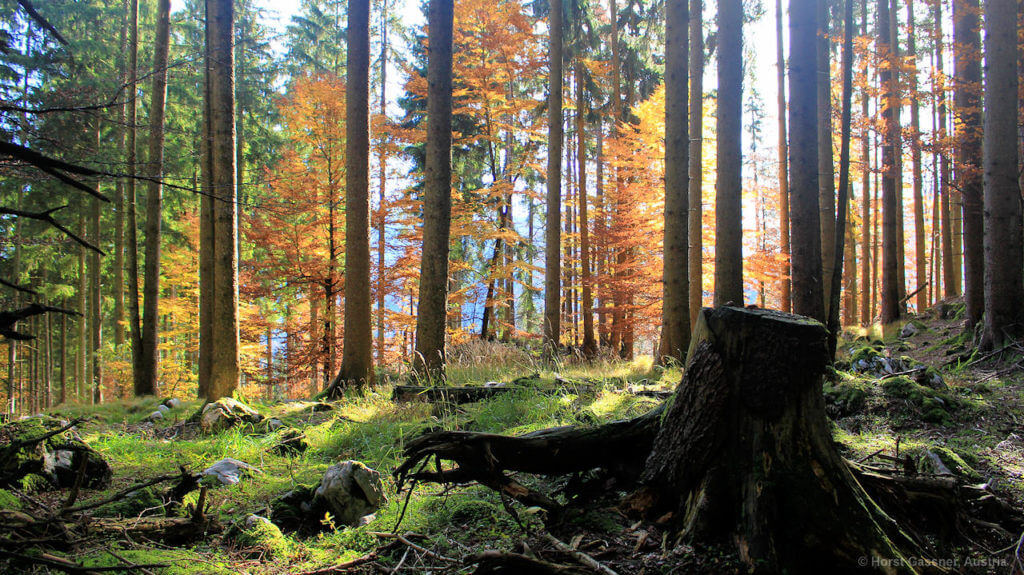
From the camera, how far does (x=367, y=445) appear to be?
3.97m

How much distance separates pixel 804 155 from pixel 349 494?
5.75m

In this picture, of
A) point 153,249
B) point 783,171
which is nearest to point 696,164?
point 783,171

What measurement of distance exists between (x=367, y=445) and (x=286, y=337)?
11136 mm

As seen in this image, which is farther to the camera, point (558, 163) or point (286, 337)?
point (286, 337)

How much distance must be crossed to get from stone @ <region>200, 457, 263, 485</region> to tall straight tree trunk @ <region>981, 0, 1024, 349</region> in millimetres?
7837

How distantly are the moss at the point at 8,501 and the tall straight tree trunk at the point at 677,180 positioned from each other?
257 inches

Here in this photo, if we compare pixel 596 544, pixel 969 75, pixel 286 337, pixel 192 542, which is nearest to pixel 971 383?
pixel 596 544

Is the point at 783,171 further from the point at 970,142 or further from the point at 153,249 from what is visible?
the point at 153,249

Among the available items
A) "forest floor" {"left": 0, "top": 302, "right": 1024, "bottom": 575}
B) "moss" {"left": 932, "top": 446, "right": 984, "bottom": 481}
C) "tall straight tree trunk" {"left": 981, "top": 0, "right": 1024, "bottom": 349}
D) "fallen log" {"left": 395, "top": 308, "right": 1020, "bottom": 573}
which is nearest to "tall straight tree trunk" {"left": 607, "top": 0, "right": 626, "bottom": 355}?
"forest floor" {"left": 0, "top": 302, "right": 1024, "bottom": 575}

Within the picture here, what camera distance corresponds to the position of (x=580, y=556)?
167 cm

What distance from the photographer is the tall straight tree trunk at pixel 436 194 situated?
6.27 meters

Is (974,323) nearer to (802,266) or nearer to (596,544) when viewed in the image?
(802,266)

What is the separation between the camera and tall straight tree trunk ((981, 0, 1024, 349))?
5723 mm

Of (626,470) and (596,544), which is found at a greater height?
(626,470)
